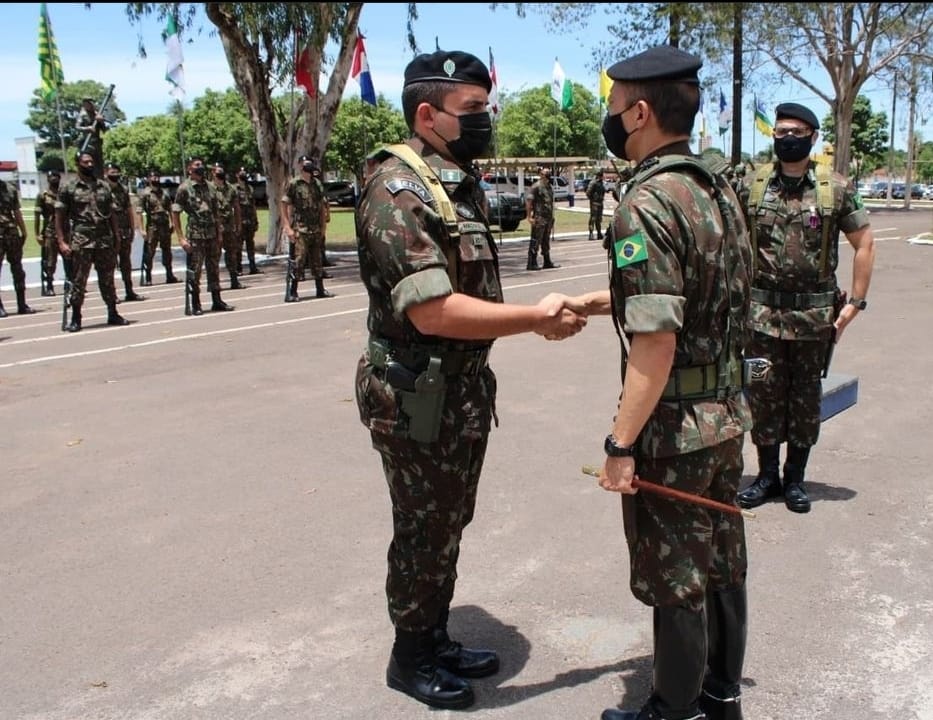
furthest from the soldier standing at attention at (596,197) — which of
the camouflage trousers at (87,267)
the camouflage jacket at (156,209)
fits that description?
the camouflage trousers at (87,267)

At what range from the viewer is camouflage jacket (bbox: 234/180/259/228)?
16.0 metres

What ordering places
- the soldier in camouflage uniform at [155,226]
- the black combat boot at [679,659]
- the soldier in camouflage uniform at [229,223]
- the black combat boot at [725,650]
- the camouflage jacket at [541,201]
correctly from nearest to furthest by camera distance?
the black combat boot at [679,659], the black combat boot at [725,650], the soldier in camouflage uniform at [229,223], the soldier in camouflage uniform at [155,226], the camouflage jacket at [541,201]

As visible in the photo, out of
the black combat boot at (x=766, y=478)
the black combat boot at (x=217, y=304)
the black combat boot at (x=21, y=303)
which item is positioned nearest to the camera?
the black combat boot at (x=766, y=478)

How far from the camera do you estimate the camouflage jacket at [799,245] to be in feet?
13.6

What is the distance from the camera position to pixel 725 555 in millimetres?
2418

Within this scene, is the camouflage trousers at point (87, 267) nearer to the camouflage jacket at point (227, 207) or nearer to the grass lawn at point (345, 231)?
the camouflage jacket at point (227, 207)

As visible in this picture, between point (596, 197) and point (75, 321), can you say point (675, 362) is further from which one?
point (596, 197)

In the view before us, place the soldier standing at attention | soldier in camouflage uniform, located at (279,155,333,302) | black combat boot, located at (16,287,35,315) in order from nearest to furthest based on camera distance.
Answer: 1. black combat boot, located at (16,287,35,315)
2. soldier in camouflage uniform, located at (279,155,333,302)
3. the soldier standing at attention

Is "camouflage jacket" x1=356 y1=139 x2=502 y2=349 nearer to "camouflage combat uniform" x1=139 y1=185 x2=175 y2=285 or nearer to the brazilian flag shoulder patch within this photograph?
the brazilian flag shoulder patch

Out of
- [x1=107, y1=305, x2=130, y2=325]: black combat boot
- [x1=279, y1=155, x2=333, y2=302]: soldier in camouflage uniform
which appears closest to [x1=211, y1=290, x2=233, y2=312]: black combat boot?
[x1=279, y1=155, x2=333, y2=302]: soldier in camouflage uniform

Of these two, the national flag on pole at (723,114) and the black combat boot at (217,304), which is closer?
the black combat boot at (217,304)

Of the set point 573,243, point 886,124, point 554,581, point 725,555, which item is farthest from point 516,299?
point 886,124

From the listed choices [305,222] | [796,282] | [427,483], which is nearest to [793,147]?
[796,282]

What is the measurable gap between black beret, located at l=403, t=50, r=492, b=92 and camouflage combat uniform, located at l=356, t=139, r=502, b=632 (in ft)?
0.62
